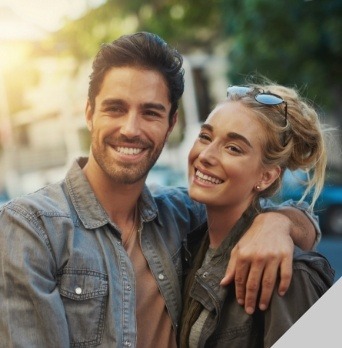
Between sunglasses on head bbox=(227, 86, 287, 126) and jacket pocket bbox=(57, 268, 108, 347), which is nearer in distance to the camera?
jacket pocket bbox=(57, 268, 108, 347)

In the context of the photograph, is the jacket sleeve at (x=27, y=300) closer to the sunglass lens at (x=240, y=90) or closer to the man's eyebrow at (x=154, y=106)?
the man's eyebrow at (x=154, y=106)

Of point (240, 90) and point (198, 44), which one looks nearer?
point (240, 90)

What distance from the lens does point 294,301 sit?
1842 mm

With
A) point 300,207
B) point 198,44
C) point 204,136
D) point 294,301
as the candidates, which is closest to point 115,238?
point 204,136

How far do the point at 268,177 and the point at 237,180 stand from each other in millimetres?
142

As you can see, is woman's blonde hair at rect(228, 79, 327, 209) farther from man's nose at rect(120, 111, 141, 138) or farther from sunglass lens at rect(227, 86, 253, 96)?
man's nose at rect(120, 111, 141, 138)

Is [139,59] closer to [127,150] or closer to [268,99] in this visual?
[127,150]

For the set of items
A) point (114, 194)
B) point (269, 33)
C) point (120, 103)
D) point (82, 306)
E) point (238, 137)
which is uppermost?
point (120, 103)

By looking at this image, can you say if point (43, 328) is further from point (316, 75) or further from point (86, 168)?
point (316, 75)

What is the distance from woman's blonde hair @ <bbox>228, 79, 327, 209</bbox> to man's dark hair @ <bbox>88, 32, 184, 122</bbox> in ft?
0.72

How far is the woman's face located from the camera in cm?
213

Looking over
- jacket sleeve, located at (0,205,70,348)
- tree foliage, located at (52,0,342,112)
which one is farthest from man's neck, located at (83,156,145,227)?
tree foliage, located at (52,0,342,112)

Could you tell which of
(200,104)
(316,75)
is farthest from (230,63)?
(200,104)

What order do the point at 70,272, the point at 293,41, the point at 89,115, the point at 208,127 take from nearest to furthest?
the point at 70,272 < the point at 208,127 < the point at 89,115 < the point at 293,41
